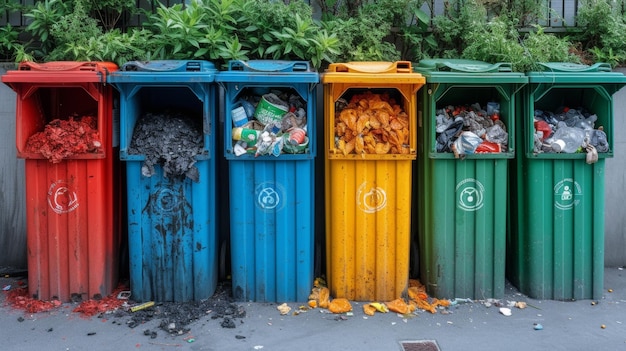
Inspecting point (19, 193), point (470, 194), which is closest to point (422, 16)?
point (470, 194)

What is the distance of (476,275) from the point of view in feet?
14.5

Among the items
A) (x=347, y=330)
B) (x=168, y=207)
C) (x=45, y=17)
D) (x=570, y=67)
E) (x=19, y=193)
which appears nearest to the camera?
(x=347, y=330)

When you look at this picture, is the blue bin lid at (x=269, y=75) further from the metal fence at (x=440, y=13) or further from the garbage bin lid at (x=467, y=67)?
the metal fence at (x=440, y=13)

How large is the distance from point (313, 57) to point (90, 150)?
2020 millimetres

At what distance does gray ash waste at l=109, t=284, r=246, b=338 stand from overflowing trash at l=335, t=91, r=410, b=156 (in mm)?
1496

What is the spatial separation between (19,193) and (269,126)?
280 cm

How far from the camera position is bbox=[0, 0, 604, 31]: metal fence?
5.76 metres

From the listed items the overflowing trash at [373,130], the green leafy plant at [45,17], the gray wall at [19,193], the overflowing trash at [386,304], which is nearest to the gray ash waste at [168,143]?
the overflowing trash at [373,130]

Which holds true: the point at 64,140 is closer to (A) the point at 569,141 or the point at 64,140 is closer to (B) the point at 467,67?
(B) the point at 467,67

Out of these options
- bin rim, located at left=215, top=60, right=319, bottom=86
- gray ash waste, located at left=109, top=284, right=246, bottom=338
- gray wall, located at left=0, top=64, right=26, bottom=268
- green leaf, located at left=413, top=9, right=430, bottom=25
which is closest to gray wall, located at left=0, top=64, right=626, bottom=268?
gray wall, located at left=0, top=64, right=26, bottom=268

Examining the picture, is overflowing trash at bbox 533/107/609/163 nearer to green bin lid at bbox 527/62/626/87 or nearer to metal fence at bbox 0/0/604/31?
green bin lid at bbox 527/62/626/87

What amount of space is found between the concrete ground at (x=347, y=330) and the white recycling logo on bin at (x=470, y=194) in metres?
0.79

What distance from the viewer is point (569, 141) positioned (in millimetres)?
4348

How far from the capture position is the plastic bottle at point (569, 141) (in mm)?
4332
